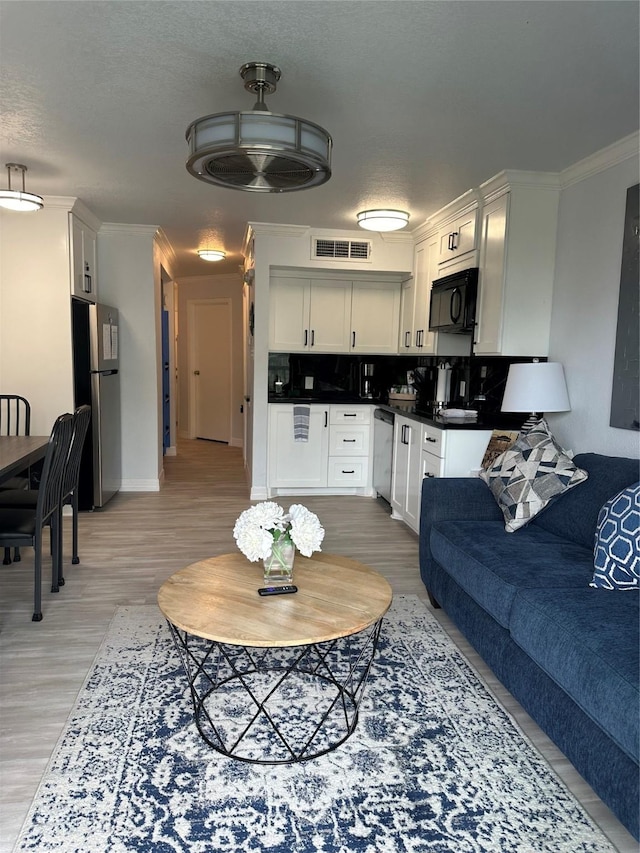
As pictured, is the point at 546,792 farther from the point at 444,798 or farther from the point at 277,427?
the point at 277,427

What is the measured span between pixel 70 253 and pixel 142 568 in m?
2.55

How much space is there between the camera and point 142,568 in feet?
11.5

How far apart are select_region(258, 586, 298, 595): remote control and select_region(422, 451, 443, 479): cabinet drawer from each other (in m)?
2.00

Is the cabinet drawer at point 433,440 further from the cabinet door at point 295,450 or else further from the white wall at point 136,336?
the white wall at point 136,336

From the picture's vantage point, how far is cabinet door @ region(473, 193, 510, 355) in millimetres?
3629

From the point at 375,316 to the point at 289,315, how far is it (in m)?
0.87

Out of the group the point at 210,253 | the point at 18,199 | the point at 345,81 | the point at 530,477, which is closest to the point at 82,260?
the point at 18,199

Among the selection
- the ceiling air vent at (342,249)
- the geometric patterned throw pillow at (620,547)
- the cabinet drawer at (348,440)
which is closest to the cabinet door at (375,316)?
the ceiling air vent at (342,249)

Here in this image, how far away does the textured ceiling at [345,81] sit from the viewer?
193cm

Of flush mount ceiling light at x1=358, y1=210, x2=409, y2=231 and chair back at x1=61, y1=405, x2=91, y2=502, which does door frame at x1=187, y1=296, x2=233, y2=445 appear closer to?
flush mount ceiling light at x1=358, y1=210, x2=409, y2=231

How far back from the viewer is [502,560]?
2.34 metres

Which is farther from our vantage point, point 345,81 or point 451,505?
point 451,505

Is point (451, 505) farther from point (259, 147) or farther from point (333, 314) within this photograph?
point (333, 314)

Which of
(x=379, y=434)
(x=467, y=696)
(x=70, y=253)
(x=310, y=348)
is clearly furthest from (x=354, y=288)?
(x=467, y=696)
